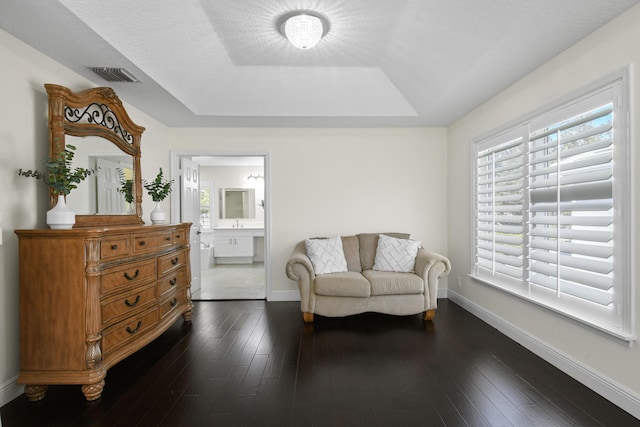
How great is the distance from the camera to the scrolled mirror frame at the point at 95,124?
2.22 m

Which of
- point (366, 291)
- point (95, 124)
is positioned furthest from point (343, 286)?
point (95, 124)

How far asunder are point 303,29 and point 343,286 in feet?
8.02

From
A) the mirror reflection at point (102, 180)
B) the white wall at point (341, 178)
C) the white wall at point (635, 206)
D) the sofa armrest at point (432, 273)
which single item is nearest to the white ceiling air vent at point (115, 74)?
the mirror reflection at point (102, 180)

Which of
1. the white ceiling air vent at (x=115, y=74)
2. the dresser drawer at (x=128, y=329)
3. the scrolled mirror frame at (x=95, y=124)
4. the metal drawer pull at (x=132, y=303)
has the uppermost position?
the white ceiling air vent at (x=115, y=74)

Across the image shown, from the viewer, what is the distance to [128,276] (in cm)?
237

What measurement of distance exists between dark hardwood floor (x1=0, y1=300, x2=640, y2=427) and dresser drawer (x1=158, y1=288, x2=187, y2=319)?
0.29 metres

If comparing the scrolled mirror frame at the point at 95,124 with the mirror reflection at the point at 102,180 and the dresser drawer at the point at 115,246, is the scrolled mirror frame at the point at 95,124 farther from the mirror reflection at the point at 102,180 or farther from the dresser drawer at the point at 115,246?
the dresser drawer at the point at 115,246

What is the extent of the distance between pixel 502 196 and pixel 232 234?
5.67 metres

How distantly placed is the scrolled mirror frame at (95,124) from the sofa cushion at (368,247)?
8.52 ft

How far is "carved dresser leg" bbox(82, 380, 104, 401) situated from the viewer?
2.00m

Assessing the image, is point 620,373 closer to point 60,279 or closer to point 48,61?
point 60,279

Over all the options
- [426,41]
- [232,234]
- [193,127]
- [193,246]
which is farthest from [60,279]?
[232,234]

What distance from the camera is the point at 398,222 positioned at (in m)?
4.35

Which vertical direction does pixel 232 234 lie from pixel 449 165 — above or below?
below
